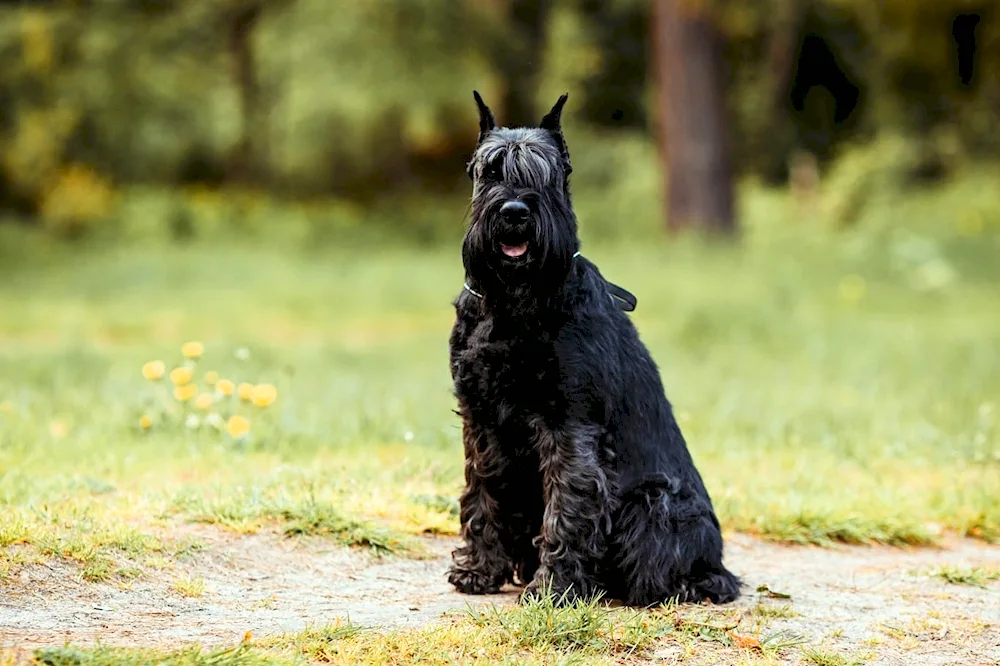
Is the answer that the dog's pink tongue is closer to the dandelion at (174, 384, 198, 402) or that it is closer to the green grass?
the green grass

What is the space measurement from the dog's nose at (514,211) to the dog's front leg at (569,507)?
870 mm

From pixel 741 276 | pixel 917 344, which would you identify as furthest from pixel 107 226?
pixel 917 344

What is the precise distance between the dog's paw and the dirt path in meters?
0.05

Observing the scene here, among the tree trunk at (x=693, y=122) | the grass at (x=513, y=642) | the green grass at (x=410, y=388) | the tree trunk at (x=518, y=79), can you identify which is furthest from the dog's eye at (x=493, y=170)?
the tree trunk at (x=518, y=79)

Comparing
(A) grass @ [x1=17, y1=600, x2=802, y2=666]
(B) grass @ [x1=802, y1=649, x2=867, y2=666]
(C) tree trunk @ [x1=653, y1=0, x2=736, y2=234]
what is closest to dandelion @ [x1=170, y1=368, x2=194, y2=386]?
(A) grass @ [x1=17, y1=600, x2=802, y2=666]

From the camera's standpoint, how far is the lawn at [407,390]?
661 centimetres

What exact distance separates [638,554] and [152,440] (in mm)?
3860

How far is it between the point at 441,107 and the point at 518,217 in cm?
1906

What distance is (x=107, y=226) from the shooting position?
79.6 ft

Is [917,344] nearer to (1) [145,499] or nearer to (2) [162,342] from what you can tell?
(2) [162,342]

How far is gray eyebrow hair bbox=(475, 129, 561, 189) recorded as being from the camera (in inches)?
198

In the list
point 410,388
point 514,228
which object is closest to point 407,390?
point 410,388

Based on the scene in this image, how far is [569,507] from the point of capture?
5.23m

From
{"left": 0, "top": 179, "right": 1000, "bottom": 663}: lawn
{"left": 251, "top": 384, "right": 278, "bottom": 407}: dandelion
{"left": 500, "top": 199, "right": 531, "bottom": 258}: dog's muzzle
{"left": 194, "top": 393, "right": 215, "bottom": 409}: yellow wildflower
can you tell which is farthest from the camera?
{"left": 194, "top": 393, "right": 215, "bottom": 409}: yellow wildflower
